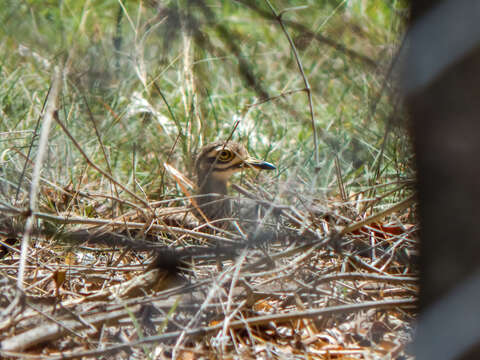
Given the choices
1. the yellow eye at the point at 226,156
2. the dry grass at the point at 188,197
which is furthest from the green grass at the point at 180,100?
the yellow eye at the point at 226,156

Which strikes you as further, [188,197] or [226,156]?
[226,156]

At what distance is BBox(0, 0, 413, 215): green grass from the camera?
10.7 feet

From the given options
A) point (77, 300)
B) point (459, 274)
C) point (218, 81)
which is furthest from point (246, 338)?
point (218, 81)

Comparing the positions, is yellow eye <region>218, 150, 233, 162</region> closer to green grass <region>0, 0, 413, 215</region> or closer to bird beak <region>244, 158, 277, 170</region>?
bird beak <region>244, 158, 277, 170</region>

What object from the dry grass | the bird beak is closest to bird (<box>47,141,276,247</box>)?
the bird beak

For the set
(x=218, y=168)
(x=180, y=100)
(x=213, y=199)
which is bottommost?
(x=213, y=199)

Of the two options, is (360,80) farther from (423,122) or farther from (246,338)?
(423,122)

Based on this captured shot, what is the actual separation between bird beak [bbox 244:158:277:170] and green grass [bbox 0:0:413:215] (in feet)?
0.24

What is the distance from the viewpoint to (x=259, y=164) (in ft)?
10.9

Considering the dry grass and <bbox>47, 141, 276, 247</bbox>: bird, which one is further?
<bbox>47, 141, 276, 247</bbox>: bird

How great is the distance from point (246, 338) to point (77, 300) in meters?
0.65

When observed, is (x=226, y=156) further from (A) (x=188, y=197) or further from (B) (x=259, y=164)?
(A) (x=188, y=197)

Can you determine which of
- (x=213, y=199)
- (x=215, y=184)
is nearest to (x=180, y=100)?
(x=215, y=184)

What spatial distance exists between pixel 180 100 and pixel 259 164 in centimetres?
135
